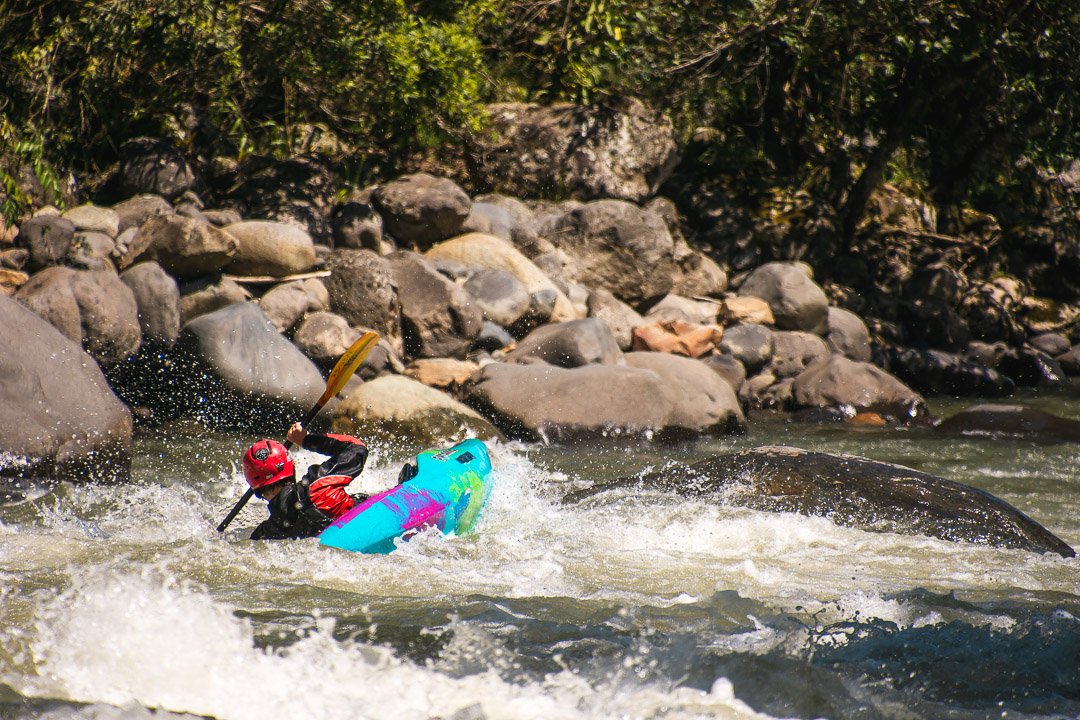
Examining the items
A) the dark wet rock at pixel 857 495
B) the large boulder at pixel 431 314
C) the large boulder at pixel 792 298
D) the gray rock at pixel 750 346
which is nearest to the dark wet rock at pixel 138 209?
the large boulder at pixel 431 314

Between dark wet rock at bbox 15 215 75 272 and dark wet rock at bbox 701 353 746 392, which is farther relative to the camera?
dark wet rock at bbox 701 353 746 392

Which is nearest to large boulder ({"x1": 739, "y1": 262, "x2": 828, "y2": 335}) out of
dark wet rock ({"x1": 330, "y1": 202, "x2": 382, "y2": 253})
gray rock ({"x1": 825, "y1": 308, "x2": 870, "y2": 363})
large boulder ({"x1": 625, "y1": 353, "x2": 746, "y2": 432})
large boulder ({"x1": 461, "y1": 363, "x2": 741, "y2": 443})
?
gray rock ({"x1": 825, "y1": 308, "x2": 870, "y2": 363})

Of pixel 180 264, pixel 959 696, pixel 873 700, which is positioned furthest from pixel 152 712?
pixel 180 264

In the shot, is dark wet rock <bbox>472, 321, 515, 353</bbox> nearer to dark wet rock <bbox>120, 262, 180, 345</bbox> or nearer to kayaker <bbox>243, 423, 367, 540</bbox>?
dark wet rock <bbox>120, 262, 180, 345</bbox>

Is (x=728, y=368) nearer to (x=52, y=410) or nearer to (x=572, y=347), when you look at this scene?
(x=572, y=347)

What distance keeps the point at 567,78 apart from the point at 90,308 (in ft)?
24.2

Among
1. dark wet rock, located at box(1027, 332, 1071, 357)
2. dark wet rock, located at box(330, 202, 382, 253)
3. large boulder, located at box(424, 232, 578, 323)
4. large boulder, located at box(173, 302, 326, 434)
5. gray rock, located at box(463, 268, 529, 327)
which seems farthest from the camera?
dark wet rock, located at box(1027, 332, 1071, 357)

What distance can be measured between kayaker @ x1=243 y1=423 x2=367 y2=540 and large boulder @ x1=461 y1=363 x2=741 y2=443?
9.08ft

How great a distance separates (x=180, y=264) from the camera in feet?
22.9

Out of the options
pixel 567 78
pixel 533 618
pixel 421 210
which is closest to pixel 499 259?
pixel 421 210

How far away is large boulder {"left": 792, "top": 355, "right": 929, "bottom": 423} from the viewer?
323 inches

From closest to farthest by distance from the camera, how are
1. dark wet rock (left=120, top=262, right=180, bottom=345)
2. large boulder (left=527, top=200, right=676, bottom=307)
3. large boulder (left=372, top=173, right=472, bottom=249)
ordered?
dark wet rock (left=120, top=262, right=180, bottom=345) → large boulder (left=372, top=173, right=472, bottom=249) → large boulder (left=527, top=200, right=676, bottom=307)

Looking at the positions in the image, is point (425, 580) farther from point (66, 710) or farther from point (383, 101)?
point (383, 101)

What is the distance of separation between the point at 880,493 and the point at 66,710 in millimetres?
3827
